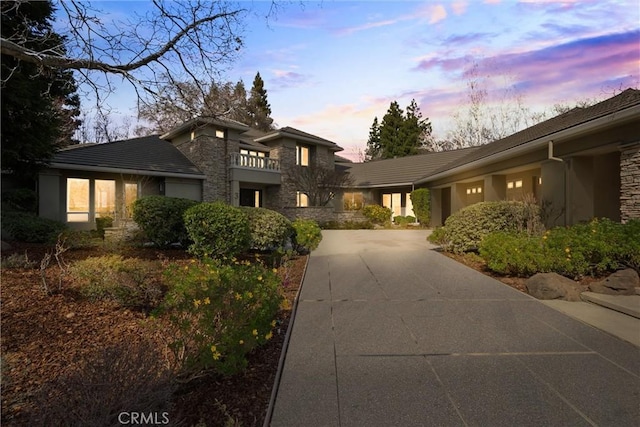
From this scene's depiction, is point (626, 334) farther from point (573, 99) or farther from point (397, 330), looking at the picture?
point (573, 99)

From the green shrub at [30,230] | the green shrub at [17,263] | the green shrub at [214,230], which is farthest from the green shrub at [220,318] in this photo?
the green shrub at [30,230]

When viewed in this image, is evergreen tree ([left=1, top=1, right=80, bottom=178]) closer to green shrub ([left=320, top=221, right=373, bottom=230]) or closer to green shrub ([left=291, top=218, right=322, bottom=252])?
green shrub ([left=291, top=218, right=322, bottom=252])

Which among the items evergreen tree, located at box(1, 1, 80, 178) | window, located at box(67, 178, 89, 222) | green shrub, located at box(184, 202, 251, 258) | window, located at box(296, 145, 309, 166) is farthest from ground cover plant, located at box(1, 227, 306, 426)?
window, located at box(296, 145, 309, 166)

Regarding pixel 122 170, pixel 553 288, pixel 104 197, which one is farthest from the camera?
pixel 104 197

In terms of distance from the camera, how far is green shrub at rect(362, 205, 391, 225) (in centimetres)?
2286

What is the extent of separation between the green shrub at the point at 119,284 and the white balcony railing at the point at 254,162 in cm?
1588

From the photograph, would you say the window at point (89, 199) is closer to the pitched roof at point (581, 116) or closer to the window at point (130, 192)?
the window at point (130, 192)

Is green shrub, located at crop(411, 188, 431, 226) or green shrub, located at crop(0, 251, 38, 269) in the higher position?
green shrub, located at crop(411, 188, 431, 226)

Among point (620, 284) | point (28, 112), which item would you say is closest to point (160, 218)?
point (28, 112)

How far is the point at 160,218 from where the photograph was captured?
24.4 feet

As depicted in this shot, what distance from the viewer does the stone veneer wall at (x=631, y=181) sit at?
7.68 metres

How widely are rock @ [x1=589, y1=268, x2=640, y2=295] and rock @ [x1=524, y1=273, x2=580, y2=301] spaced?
12.6 inches

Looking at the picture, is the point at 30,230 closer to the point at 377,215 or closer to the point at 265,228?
the point at 265,228

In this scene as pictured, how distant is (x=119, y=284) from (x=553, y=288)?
6756 millimetres
